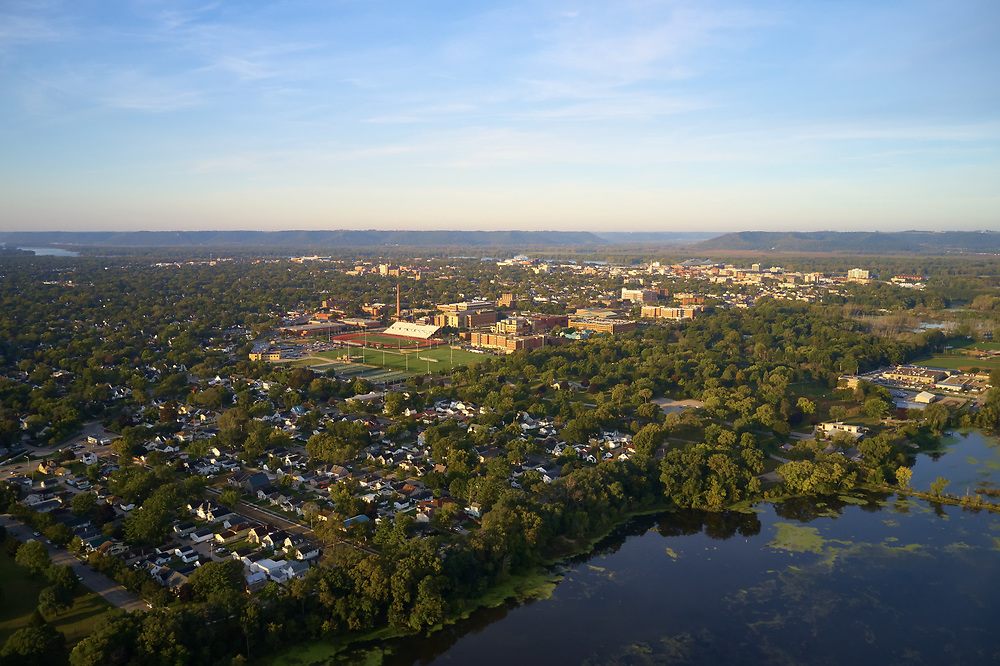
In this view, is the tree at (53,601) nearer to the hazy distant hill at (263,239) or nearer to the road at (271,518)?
the road at (271,518)

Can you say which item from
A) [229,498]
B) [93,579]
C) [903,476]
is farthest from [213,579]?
[903,476]

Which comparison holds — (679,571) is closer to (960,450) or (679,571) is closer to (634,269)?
(960,450)

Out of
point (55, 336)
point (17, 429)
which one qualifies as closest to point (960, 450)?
point (17, 429)

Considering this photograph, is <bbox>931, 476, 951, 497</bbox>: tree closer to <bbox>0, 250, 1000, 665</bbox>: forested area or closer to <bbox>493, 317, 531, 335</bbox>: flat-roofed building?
<bbox>0, 250, 1000, 665</bbox>: forested area

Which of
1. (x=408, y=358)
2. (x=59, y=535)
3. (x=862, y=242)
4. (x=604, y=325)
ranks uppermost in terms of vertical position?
(x=862, y=242)

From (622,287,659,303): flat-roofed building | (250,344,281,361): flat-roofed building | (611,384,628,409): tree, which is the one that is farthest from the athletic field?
(622,287,659,303): flat-roofed building

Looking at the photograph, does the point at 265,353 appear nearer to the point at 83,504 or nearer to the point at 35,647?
the point at 83,504
